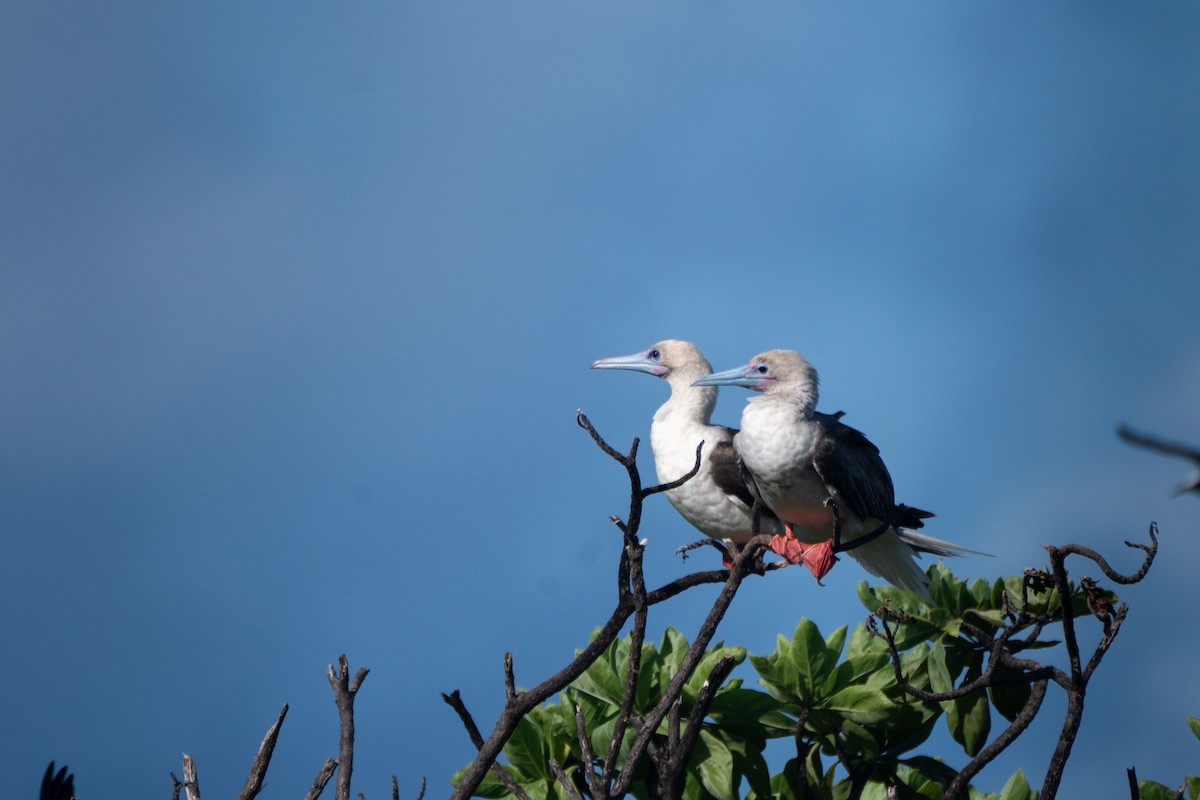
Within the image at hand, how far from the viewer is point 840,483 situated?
526 centimetres

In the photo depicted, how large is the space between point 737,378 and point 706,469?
534 mm

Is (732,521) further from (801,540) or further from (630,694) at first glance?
(630,694)

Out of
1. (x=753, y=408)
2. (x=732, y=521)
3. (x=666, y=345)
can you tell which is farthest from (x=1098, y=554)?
(x=666, y=345)

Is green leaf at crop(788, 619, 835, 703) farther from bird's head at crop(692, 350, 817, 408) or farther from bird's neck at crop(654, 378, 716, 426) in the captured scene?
bird's neck at crop(654, 378, 716, 426)

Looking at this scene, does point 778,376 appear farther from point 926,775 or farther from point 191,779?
point 191,779

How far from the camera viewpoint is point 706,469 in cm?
597

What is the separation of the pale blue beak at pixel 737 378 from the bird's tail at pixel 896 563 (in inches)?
36.6

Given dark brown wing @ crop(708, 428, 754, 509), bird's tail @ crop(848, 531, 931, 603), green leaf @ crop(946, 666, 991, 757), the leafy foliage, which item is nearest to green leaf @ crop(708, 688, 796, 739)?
the leafy foliage

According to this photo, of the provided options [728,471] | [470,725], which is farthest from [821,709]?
[470,725]

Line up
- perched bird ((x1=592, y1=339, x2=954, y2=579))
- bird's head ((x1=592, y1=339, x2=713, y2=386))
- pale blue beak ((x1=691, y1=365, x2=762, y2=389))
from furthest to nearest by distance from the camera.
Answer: bird's head ((x1=592, y1=339, x2=713, y2=386)) < perched bird ((x1=592, y1=339, x2=954, y2=579)) < pale blue beak ((x1=691, y1=365, x2=762, y2=389))

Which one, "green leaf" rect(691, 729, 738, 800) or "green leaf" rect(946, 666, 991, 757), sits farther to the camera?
"green leaf" rect(946, 666, 991, 757)

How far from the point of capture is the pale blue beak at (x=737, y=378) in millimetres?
5656

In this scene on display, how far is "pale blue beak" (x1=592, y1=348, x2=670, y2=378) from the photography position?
6.85 metres

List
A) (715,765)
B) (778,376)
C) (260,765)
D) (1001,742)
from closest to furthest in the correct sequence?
(260,765), (1001,742), (715,765), (778,376)
